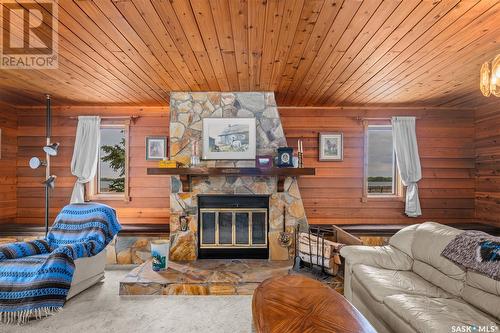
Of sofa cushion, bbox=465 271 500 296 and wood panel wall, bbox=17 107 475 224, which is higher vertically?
wood panel wall, bbox=17 107 475 224

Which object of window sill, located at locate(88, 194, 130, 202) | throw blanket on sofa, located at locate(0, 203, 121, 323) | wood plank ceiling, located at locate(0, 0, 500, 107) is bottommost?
throw blanket on sofa, located at locate(0, 203, 121, 323)

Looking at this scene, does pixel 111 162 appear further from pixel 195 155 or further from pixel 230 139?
pixel 230 139

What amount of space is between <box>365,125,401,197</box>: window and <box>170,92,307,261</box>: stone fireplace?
1.69 m

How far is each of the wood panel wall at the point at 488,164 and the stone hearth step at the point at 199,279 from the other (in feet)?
11.4

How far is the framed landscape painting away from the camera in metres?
3.80

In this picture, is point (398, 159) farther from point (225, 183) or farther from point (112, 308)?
point (112, 308)

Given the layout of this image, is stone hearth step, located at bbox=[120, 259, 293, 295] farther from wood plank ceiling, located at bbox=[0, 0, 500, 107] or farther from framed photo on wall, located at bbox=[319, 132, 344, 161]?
wood plank ceiling, located at bbox=[0, 0, 500, 107]

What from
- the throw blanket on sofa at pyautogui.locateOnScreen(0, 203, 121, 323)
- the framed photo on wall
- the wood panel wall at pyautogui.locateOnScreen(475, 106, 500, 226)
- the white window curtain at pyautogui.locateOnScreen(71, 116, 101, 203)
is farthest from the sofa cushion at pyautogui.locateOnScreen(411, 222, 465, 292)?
the white window curtain at pyautogui.locateOnScreen(71, 116, 101, 203)

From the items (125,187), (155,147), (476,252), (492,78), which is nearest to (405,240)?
(476,252)

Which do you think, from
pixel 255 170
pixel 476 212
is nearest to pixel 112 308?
pixel 255 170

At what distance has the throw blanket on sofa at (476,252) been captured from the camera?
6.05 ft

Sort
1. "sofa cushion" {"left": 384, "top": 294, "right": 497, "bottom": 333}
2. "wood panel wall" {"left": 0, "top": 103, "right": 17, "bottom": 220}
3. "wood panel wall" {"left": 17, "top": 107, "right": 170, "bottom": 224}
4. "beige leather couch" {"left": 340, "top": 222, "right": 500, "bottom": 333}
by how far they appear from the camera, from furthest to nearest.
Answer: "wood panel wall" {"left": 17, "top": 107, "right": 170, "bottom": 224}
"wood panel wall" {"left": 0, "top": 103, "right": 17, "bottom": 220}
"beige leather couch" {"left": 340, "top": 222, "right": 500, "bottom": 333}
"sofa cushion" {"left": 384, "top": 294, "right": 497, "bottom": 333}

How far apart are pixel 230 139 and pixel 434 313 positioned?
2.88 m

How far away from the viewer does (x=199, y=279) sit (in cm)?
306
